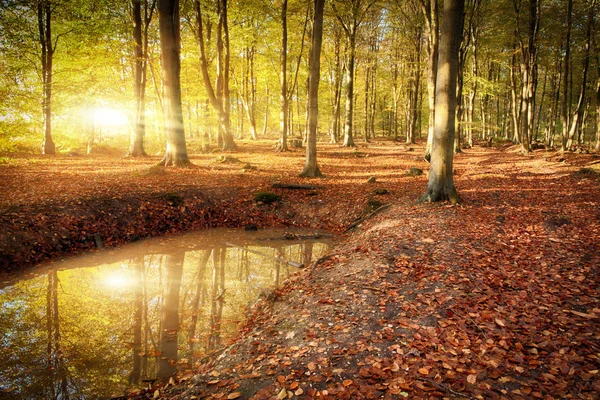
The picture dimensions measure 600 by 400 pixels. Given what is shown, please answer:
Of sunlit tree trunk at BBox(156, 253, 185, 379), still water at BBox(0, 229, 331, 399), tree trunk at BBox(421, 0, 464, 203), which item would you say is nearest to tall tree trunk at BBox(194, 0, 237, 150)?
still water at BBox(0, 229, 331, 399)

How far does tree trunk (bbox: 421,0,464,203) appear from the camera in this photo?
386 inches

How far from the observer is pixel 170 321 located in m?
5.79

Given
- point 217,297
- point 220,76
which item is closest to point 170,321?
point 217,297

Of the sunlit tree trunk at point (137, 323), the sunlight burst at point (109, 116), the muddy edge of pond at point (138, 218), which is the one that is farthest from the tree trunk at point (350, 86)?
the sunlit tree trunk at point (137, 323)

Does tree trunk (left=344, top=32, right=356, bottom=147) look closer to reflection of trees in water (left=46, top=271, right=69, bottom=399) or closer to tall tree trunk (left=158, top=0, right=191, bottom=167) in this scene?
tall tree trunk (left=158, top=0, right=191, bottom=167)

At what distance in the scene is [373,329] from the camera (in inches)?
173

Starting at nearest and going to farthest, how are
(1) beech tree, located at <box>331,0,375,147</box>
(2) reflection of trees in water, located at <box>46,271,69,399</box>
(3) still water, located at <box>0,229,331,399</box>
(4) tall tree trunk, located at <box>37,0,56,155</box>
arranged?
(2) reflection of trees in water, located at <box>46,271,69,399</box>, (3) still water, located at <box>0,229,331,399</box>, (4) tall tree trunk, located at <box>37,0,56,155</box>, (1) beech tree, located at <box>331,0,375,147</box>

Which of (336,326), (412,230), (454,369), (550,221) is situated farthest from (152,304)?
(550,221)

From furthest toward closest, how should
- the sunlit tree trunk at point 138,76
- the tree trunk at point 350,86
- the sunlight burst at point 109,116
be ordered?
the tree trunk at point 350,86 → the sunlight burst at point 109,116 → the sunlit tree trunk at point 138,76

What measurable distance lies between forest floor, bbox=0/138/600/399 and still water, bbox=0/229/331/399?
0.70 meters

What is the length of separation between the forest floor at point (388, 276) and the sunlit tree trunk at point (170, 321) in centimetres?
58

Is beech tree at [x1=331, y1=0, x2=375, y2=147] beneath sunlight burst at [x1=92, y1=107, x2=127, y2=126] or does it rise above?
above

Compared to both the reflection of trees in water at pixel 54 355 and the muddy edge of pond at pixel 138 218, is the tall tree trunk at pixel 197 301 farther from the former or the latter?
the muddy edge of pond at pixel 138 218

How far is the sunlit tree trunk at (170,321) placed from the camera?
15.2 feet
